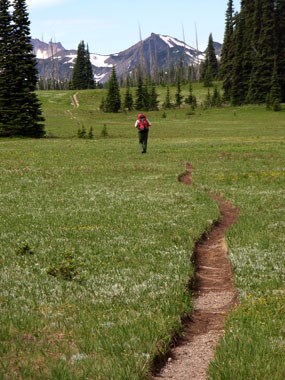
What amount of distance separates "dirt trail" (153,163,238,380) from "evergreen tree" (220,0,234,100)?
10891 cm

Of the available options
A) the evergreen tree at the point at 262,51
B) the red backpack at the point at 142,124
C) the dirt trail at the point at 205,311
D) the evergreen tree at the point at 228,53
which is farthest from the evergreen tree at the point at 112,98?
the dirt trail at the point at 205,311

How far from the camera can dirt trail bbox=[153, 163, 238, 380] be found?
6406 millimetres

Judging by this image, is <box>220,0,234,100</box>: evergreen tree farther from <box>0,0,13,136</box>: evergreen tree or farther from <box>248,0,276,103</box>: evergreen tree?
<box>0,0,13,136</box>: evergreen tree

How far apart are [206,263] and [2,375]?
6738 millimetres

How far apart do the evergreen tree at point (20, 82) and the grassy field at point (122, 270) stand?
36.5 m

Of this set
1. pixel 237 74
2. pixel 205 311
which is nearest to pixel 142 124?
pixel 205 311

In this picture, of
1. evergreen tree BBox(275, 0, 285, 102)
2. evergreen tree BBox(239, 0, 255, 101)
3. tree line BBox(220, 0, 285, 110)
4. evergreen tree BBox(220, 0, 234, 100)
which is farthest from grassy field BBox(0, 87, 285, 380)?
evergreen tree BBox(220, 0, 234, 100)

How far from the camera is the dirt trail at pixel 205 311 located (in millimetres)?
6406

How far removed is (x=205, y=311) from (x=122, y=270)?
2.34 metres

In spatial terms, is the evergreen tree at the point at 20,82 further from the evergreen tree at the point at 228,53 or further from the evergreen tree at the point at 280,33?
the evergreen tree at the point at 280,33

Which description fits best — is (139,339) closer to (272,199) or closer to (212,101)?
(272,199)

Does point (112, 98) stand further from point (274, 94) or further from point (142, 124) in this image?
point (142, 124)

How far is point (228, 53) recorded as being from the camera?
424ft

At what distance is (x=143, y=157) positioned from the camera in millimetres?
36406
